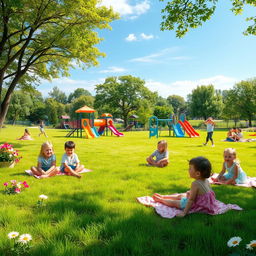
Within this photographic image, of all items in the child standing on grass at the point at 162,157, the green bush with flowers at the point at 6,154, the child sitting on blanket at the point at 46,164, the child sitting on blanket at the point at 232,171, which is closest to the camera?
the child sitting on blanket at the point at 232,171

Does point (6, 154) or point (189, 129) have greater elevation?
point (189, 129)

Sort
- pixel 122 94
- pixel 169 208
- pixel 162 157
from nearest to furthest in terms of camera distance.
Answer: pixel 169 208 → pixel 162 157 → pixel 122 94

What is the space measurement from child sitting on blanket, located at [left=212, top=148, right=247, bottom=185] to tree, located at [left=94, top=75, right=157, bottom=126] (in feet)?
157

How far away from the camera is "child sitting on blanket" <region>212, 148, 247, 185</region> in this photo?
18.6 feet

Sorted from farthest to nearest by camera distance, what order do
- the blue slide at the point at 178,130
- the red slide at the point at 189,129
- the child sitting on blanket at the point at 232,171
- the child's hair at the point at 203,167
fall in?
the blue slide at the point at 178,130 < the red slide at the point at 189,129 < the child sitting on blanket at the point at 232,171 < the child's hair at the point at 203,167

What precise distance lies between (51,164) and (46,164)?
5.8 inches

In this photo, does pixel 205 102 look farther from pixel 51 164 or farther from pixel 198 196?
pixel 198 196

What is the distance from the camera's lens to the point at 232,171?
229 inches

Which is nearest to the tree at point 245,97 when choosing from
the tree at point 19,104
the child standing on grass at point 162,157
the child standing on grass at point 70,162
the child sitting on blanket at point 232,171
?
the child standing on grass at point 162,157

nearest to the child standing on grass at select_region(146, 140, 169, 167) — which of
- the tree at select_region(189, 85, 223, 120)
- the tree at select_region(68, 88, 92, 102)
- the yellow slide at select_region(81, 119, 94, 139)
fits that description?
the yellow slide at select_region(81, 119, 94, 139)

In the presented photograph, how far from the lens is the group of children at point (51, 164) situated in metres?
6.45

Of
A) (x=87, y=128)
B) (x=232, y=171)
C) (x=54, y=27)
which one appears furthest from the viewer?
(x=87, y=128)

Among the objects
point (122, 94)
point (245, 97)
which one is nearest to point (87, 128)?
point (122, 94)

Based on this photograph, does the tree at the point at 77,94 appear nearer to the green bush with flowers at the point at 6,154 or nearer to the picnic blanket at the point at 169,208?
the green bush with flowers at the point at 6,154
